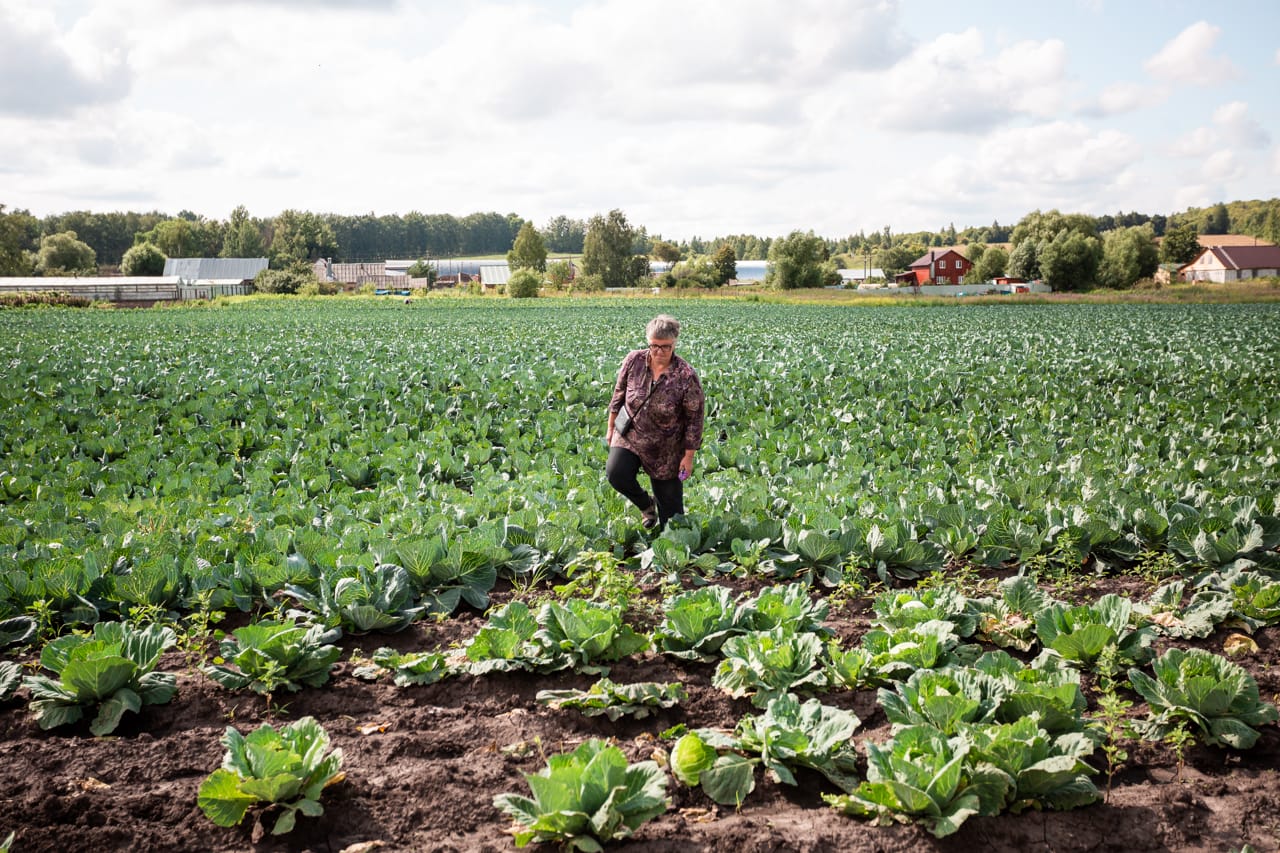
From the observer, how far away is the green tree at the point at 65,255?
11031cm

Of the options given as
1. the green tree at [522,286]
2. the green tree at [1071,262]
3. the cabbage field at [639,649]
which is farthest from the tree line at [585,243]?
the cabbage field at [639,649]

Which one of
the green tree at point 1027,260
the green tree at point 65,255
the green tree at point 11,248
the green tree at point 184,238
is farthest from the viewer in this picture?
the green tree at point 184,238

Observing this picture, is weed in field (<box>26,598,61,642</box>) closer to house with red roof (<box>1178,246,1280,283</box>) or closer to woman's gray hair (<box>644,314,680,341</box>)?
woman's gray hair (<box>644,314,680,341</box>)

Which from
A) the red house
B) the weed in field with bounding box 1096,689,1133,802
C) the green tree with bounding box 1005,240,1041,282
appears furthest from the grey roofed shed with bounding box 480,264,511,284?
the weed in field with bounding box 1096,689,1133,802

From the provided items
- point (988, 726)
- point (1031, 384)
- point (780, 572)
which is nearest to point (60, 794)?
point (988, 726)

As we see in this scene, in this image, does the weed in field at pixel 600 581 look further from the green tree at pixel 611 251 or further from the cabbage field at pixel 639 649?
the green tree at pixel 611 251

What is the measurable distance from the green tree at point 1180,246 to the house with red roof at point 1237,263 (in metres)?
8.16

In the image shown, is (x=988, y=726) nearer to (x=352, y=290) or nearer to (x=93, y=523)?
(x=93, y=523)

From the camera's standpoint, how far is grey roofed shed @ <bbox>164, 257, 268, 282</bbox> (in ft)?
341

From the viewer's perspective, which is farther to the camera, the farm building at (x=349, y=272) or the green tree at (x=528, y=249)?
the farm building at (x=349, y=272)

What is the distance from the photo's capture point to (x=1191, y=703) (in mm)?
3463

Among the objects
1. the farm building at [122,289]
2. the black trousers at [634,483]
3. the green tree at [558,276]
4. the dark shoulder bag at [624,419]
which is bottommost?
the black trousers at [634,483]

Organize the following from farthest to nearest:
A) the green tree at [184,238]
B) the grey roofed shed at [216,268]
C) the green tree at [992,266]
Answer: the green tree at [184,238]
the grey roofed shed at [216,268]
the green tree at [992,266]

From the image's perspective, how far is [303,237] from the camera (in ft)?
427
